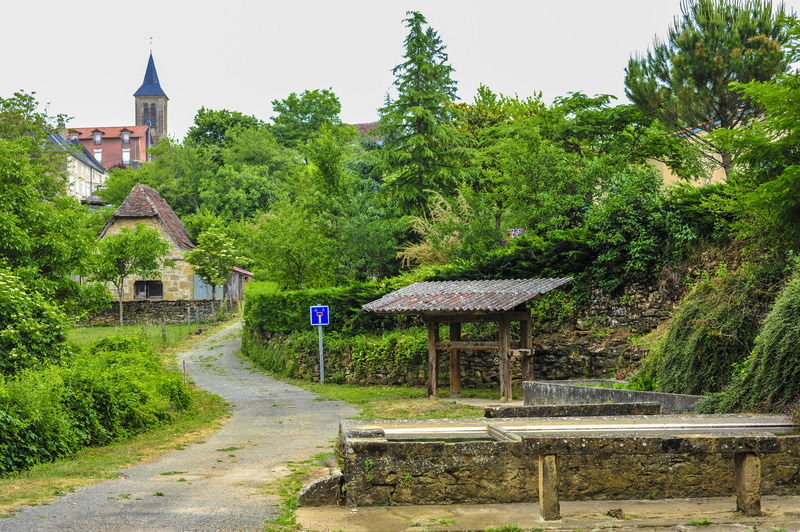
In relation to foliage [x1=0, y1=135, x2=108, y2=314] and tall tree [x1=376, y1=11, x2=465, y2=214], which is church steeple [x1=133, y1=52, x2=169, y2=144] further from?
foliage [x1=0, y1=135, x2=108, y2=314]

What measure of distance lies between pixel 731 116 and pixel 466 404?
14.0m

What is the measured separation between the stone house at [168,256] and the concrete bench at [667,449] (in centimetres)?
3815

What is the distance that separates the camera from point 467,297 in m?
18.0

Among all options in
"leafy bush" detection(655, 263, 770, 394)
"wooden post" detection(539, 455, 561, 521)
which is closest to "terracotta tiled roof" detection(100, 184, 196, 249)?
"leafy bush" detection(655, 263, 770, 394)

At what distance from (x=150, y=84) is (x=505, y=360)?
124412 millimetres

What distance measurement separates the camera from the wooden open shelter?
17.3 m

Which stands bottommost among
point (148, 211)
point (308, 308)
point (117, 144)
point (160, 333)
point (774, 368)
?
point (160, 333)

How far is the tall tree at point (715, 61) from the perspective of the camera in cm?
2356

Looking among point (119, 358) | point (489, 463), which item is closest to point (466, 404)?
point (119, 358)

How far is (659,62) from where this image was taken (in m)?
26.0

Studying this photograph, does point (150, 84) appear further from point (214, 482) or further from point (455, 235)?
point (214, 482)

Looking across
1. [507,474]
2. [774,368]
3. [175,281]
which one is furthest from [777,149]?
[175,281]

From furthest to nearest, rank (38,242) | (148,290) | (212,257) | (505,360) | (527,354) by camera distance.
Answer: (148,290), (212,257), (38,242), (527,354), (505,360)

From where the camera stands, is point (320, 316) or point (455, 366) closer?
point (455, 366)
